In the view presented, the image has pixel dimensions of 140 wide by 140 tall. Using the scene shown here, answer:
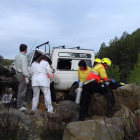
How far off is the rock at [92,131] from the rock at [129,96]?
205 centimetres

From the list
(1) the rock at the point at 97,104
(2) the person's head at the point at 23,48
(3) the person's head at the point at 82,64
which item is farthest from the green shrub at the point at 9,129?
(3) the person's head at the point at 82,64

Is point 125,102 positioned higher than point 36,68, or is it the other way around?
point 36,68

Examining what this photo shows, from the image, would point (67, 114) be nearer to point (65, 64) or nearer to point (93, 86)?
point (93, 86)

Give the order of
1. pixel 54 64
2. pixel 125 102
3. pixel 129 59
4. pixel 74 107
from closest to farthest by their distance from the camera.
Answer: pixel 125 102
pixel 74 107
pixel 54 64
pixel 129 59

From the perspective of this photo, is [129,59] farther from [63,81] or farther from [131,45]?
[63,81]

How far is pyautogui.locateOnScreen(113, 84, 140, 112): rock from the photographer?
6.21 metres

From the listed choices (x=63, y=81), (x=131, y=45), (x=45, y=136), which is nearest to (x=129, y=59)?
(x=131, y=45)

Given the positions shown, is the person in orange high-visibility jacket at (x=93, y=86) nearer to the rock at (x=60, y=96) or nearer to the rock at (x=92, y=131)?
the rock at (x=92, y=131)

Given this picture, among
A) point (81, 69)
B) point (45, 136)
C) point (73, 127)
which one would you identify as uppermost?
point (81, 69)

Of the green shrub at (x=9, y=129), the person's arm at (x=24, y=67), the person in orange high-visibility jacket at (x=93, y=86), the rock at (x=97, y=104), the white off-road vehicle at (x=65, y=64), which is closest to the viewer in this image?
the green shrub at (x=9, y=129)

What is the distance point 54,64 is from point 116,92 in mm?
3614

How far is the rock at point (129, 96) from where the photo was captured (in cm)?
621

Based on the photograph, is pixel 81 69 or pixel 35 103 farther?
pixel 81 69

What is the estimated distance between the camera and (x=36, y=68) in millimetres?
6590
